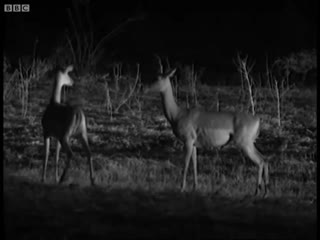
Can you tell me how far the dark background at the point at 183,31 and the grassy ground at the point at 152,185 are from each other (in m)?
9.37

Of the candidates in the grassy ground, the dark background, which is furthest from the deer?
the dark background

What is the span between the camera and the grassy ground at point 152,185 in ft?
28.9

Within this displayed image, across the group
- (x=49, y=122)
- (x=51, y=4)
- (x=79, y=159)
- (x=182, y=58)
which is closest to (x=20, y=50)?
(x=51, y=4)

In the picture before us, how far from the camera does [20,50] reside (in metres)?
31.9

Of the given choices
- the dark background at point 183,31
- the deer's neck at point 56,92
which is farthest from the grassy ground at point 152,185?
the dark background at point 183,31

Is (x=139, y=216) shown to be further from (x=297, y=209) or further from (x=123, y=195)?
(x=297, y=209)

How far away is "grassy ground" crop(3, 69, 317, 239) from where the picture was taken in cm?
880

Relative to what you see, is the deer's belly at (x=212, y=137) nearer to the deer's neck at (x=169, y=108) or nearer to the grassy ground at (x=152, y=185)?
the deer's neck at (x=169, y=108)

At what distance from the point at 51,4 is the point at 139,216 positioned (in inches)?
1170

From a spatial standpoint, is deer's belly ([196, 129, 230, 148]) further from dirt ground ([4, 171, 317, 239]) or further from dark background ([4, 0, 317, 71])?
dark background ([4, 0, 317, 71])

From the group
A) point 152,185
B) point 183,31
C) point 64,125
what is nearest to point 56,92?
point 64,125

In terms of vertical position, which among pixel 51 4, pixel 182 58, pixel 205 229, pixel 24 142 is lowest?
pixel 205 229

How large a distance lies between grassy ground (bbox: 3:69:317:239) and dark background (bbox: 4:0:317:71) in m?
9.37

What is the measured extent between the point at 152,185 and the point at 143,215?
7.68 ft
